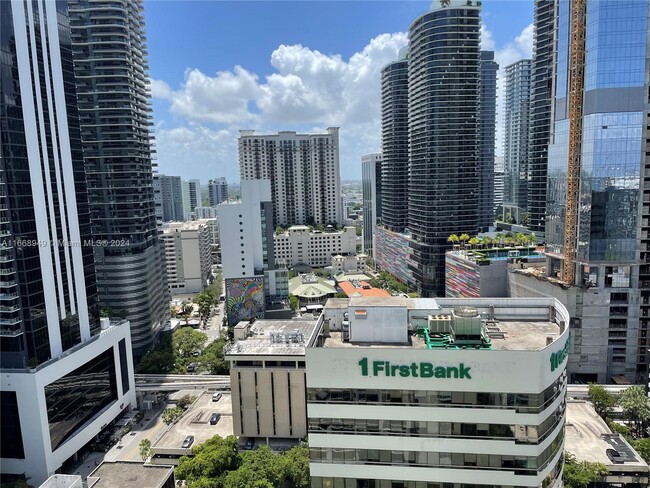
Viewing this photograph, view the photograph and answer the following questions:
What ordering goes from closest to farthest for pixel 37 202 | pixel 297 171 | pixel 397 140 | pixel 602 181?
pixel 37 202 < pixel 602 181 < pixel 397 140 < pixel 297 171

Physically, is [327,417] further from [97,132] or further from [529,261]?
[97,132]

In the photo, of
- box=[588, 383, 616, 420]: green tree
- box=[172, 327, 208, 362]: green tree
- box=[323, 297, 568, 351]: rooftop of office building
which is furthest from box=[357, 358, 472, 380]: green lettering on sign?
box=[172, 327, 208, 362]: green tree

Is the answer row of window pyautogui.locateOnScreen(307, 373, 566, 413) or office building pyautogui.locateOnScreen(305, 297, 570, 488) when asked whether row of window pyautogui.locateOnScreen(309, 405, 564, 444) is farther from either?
row of window pyautogui.locateOnScreen(307, 373, 566, 413)

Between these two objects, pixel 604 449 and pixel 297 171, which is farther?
pixel 297 171

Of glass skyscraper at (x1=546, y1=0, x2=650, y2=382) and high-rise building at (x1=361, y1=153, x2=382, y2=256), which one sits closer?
glass skyscraper at (x1=546, y1=0, x2=650, y2=382)

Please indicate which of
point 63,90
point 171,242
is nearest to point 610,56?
point 63,90

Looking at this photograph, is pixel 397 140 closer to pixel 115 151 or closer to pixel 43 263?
pixel 115 151

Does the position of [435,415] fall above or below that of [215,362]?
above

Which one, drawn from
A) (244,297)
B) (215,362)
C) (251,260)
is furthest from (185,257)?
(215,362)

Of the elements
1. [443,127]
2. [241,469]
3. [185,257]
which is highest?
[443,127]
